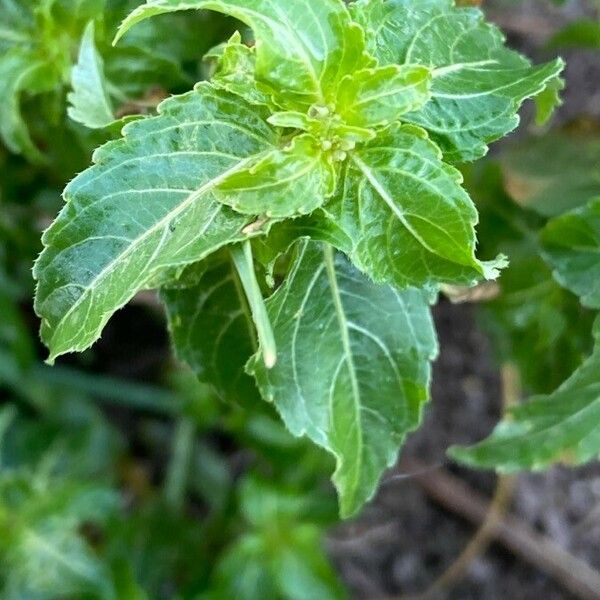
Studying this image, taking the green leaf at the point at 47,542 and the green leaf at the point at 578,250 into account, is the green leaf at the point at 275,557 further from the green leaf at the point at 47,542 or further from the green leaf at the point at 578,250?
the green leaf at the point at 578,250

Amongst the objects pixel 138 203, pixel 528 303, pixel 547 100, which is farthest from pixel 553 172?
pixel 138 203

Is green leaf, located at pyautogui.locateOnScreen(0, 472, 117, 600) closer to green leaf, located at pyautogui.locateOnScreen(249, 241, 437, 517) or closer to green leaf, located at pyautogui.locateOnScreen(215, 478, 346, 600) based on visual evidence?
green leaf, located at pyautogui.locateOnScreen(215, 478, 346, 600)

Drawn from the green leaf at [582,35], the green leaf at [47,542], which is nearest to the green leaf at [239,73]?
the green leaf at [582,35]

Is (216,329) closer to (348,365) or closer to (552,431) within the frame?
(348,365)

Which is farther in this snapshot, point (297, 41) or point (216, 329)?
point (216, 329)

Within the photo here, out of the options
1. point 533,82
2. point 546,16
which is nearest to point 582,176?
point 533,82

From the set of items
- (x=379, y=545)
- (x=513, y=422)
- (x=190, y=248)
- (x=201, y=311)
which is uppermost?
(x=190, y=248)

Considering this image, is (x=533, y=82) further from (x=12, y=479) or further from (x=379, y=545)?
(x=379, y=545)
